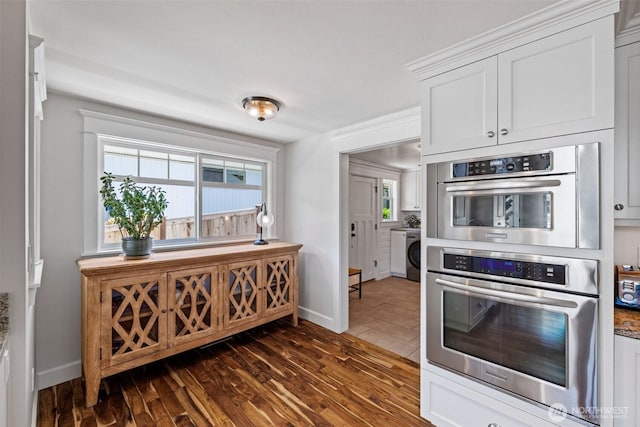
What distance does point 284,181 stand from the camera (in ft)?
12.9

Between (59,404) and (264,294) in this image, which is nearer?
(59,404)

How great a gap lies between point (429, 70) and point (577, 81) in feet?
2.52

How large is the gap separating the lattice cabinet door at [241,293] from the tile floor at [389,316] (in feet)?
3.77

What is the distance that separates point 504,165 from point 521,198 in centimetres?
19

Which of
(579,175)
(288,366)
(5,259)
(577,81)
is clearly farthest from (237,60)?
(288,366)

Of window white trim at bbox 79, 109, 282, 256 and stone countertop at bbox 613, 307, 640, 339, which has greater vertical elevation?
window white trim at bbox 79, 109, 282, 256

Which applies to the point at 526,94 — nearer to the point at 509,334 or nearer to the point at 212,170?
the point at 509,334

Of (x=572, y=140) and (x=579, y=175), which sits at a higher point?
(x=572, y=140)

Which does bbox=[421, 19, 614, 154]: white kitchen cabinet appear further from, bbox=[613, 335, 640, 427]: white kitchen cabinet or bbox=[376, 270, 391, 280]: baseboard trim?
bbox=[376, 270, 391, 280]: baseboard trim

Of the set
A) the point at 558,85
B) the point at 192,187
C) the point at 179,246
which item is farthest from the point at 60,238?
the point at 558,85

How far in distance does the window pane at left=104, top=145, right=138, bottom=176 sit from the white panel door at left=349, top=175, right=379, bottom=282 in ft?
10.8

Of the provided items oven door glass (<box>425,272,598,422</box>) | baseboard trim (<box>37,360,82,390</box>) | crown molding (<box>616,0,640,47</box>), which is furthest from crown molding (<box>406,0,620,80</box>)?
Answer: baseboard trim (<box>37,360,82,390</box>)

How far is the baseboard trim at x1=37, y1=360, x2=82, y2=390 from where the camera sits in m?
2.18

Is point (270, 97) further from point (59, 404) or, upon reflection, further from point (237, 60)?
point (59, 404)
